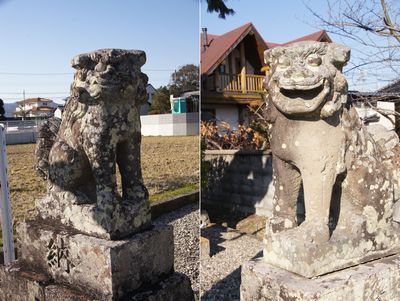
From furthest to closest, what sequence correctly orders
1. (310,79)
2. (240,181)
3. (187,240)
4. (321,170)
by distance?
(240,181) < (187,240) < (321,170) < (310,79)

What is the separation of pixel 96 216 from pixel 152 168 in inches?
149

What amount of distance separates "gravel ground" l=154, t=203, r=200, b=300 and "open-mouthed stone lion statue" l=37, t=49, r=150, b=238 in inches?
54.4

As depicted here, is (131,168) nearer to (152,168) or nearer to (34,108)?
(34,108)

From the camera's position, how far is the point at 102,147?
207 cm

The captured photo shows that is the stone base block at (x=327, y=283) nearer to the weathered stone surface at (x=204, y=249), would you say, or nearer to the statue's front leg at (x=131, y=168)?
the statue's front leg at (x=131, y=168)

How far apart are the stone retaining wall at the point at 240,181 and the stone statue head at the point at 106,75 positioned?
140 inches

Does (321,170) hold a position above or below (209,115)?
below

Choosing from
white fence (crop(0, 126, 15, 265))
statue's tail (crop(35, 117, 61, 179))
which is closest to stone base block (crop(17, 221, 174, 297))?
statue's tail (crop(35, 117, 61, 179))

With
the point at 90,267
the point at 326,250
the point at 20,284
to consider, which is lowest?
the point at 20,284

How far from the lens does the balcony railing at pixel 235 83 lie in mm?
6195

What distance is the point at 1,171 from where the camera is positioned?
3096 millimetres

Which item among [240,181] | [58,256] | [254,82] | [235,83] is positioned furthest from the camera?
[254,82]

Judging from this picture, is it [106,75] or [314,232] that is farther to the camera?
[106,75]


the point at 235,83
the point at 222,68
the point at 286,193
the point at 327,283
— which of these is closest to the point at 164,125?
the point at 286,193
